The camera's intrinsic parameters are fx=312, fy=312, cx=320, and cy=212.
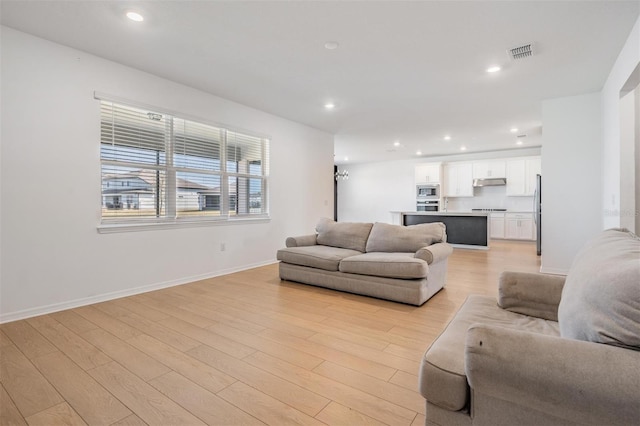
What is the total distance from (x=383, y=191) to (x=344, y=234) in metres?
7.02

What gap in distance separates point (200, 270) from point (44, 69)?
9.20ft

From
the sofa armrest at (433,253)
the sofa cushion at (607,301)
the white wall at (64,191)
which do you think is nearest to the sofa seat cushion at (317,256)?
the sofa armrest at (433,253)

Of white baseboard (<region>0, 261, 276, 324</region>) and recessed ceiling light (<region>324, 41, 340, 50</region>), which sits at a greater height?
recessed ceiling light (<region>324, 41, 340, 50</region>)

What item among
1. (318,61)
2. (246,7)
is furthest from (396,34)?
(246,7)

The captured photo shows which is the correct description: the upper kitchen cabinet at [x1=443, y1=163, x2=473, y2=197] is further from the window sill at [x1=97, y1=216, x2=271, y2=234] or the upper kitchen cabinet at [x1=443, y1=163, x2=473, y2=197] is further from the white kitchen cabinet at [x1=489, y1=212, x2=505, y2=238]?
the window sill at [x1=97, y1=216, x2=271, y2=234]

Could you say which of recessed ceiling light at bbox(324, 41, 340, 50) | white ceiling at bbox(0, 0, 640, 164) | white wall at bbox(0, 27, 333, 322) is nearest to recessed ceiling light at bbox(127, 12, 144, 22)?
white ceiling at bbox(0, 0, 640, 164)

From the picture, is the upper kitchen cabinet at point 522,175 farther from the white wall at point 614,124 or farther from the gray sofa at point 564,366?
the gray sofa at point 564,366

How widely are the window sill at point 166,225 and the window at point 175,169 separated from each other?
0.06m

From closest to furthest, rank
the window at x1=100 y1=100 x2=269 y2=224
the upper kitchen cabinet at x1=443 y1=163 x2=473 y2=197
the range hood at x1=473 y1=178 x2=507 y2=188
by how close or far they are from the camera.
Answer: the window at x1=100 y1=100 x2=269 y2=224 → the range hood at x1=473 y1=178 x2=507 y2=188 → the upper kitchen cabinet at x1=443 y1=163 x2=473 y2=197

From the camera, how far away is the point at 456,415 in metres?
1.16

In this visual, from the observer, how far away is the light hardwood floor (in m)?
1.61

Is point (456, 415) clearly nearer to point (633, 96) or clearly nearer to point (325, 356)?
point (325, 356)

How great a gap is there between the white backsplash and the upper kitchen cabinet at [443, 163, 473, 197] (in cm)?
29

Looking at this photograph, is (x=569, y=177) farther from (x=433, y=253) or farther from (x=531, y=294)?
(x=531, y=294)
